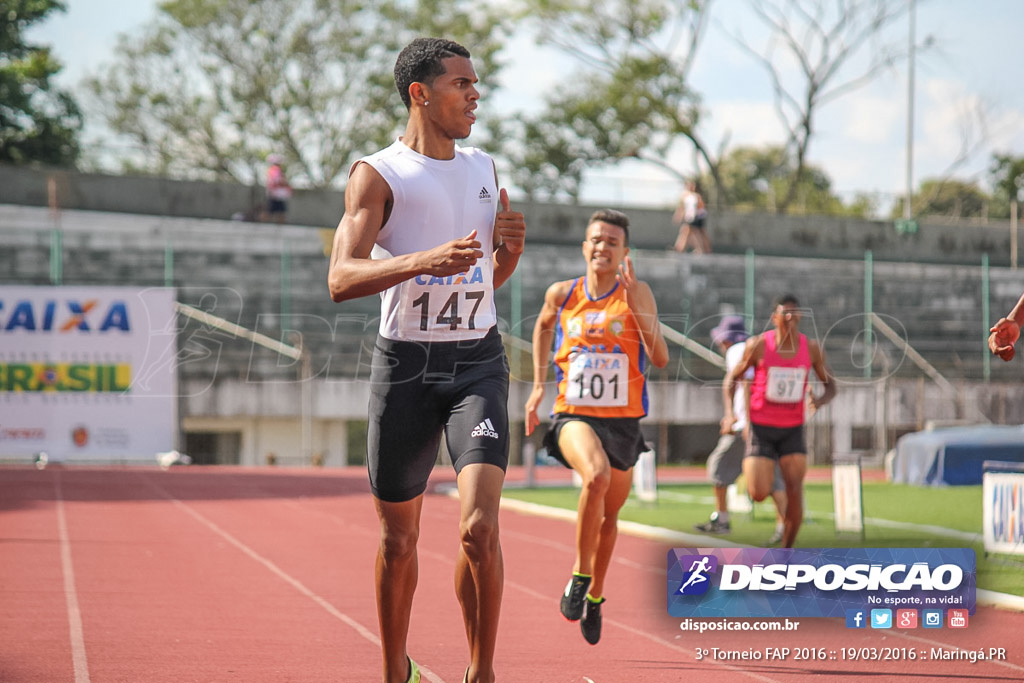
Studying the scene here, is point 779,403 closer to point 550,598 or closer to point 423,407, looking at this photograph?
point 550,598

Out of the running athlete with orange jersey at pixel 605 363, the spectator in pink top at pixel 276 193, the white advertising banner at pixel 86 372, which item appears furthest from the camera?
the spectator in pink top at pixel 276 193

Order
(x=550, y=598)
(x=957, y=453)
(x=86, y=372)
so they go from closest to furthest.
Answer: (x=550, y=598)
(x=86, y=372)
(x=957, y=453)

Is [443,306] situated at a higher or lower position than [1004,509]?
higher

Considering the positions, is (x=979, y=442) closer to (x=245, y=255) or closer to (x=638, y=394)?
(x=638, y=394)

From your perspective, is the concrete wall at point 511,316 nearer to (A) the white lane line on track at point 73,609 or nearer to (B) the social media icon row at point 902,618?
(A) the white lane line on track at point 73,609

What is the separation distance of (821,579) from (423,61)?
301 centimetres

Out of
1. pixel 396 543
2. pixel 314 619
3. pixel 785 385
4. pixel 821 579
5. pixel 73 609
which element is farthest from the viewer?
pixel 785 385

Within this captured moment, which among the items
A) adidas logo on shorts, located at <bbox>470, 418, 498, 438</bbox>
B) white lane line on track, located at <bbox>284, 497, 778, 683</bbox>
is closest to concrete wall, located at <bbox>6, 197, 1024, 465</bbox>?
white lane line on track, located at <bbox>284, 497, 778, 683</bbox>

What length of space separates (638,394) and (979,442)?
13149mm

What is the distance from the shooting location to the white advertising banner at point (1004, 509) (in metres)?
9.72

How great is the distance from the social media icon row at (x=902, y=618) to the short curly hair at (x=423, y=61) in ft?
10.4

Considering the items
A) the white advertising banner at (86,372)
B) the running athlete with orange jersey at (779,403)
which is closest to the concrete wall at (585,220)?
the white advertising banner at (86,372)

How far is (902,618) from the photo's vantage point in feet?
20.9

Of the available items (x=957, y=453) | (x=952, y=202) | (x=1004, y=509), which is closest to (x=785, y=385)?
(x=1004, y=509)
